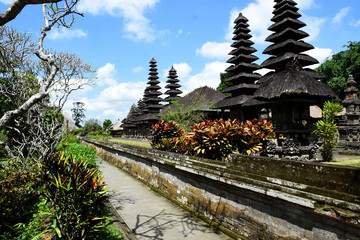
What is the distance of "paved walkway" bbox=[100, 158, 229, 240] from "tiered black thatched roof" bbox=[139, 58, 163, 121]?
110ft

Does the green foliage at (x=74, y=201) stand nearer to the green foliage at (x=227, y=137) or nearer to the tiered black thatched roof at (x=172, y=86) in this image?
the green foliage at (x=227, y=137)

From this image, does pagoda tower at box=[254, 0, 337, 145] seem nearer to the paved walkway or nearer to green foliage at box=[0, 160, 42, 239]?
the paved walkway

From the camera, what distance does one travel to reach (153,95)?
4403 centimetres

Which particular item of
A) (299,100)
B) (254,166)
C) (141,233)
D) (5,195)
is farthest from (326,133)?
(5,195)

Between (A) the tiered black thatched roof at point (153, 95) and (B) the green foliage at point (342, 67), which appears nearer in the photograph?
(B) the green foliage at point (342, 67)

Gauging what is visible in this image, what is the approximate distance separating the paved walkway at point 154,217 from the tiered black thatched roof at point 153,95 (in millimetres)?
33560

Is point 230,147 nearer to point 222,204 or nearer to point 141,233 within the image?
point 222,204

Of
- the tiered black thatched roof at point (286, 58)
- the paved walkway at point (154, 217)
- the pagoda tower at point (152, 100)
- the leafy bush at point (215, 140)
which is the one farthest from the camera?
the pagoda tower at point (152, 100)

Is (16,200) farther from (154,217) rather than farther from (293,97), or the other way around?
(293,97)

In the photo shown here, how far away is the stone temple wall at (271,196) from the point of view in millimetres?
2826

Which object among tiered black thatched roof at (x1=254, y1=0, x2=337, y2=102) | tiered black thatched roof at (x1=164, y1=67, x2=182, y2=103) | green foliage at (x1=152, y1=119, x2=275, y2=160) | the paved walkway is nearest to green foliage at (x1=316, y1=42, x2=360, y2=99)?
tiered black thatched roof at (x1=254, y1=0, x2=337, y2=102)

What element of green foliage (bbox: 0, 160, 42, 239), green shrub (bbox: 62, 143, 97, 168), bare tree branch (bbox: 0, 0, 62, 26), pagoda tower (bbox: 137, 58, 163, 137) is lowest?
green foliage (bbox: 0, 160, 42, 239)

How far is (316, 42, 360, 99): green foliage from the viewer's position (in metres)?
32.0

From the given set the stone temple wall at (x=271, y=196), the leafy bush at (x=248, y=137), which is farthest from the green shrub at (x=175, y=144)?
the leafy bush at (x=248, y=137)
